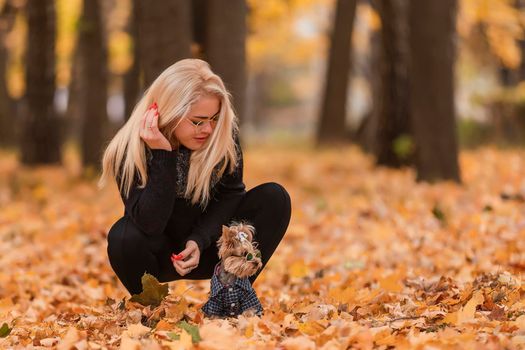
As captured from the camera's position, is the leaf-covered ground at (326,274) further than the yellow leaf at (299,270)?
No

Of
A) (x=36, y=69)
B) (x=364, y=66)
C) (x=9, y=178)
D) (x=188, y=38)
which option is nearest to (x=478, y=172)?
(x=188, y=38)

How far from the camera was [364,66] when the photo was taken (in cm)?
2238

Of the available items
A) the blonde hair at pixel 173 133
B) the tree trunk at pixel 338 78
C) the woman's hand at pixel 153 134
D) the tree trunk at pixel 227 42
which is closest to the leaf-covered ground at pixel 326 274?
the blonde hair at pixel 173 133

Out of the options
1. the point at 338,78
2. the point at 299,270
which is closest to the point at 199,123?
the point at 299,270

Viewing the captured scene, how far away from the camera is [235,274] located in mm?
3459

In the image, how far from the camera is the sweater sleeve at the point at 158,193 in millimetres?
3480

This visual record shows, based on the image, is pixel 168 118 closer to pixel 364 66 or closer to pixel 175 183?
pixel 175 183

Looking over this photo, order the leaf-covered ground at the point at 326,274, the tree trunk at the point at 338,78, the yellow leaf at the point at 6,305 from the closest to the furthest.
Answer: the leaf-covered ground at the point at 326,274 < the yellow leaf at the point at 6,305 < the tree trunk at the point at 338,78

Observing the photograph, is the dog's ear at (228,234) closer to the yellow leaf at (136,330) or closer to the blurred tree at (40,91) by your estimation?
the yellow leaf at (136,330)

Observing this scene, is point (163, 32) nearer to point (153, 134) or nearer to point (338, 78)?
point (153, 134)

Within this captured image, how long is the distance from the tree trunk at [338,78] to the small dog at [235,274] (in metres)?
12.0

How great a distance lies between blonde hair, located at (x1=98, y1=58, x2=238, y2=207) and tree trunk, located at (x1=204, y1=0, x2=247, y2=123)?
3534 millimetres

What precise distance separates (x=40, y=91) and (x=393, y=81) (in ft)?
17.8

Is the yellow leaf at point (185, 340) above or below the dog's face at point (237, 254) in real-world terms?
below
